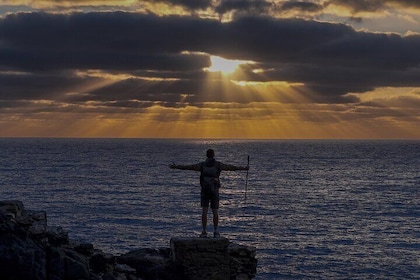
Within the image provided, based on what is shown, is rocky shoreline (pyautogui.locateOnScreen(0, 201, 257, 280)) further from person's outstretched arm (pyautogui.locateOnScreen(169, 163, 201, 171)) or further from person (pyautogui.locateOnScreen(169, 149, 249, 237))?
person's outstretched arm (pyautogui.locateOnScreen(169, 163, 201, 171))

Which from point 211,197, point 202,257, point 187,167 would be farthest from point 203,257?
point 187,167

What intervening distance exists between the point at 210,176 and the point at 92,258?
4763mm

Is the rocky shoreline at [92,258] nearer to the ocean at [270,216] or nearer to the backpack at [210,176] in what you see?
the backpack at [210,176]

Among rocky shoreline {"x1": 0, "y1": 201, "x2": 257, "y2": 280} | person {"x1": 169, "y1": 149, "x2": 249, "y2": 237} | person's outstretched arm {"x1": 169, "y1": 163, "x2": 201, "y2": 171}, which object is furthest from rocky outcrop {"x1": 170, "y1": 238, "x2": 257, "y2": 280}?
person's outstretched arm {"x1": 169, "y1": 163, "x2": 201, "y2": 171}

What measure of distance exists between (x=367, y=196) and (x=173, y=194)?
3021 cm

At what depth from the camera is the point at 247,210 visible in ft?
248

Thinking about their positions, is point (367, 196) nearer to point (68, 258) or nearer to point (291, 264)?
point (291, 264)

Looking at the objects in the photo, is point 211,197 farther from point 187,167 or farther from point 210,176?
point 187,167

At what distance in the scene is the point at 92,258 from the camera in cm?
1888

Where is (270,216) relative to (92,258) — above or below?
below

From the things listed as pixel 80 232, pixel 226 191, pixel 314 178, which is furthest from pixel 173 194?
pixel 314 178

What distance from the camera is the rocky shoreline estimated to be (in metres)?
16.8

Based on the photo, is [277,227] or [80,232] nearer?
[80,232]

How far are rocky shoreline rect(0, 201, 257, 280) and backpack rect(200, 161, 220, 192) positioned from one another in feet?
6.01
